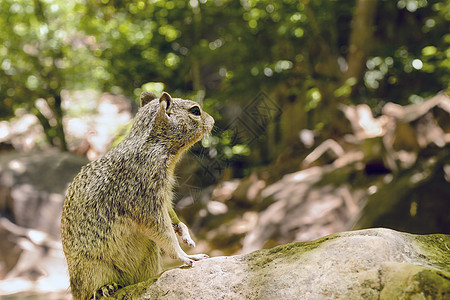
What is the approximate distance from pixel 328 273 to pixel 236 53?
4.86 metres

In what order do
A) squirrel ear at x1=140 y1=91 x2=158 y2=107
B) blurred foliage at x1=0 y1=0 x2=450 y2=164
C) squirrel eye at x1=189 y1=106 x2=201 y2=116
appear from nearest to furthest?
squirrel eye at x1=189 y1=106 x2=201 y2=116 → squirrel ear at x1=140 y1=91 x2=158 y2=107 → blurred foliage at x1=0 y1=0 x2=450 y2=164

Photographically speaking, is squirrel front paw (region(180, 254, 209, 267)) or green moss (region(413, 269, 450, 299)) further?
squirrel front paw (region(180, 254, 209, 267))

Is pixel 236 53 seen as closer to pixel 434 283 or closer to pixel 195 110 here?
pixel 195 110

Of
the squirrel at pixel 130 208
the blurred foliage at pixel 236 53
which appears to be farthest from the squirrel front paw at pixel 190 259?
the blurred foliage at pixel 236 53

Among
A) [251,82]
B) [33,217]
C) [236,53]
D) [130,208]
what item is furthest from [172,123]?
[33,217]

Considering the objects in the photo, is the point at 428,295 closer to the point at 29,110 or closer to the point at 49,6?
the point at 49,6

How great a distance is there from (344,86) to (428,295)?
230 inches

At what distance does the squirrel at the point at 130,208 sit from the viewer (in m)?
2.22

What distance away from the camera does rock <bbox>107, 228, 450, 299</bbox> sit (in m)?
1.57

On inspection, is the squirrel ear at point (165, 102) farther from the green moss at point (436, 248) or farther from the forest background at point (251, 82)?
the forest background at point (251, 82)

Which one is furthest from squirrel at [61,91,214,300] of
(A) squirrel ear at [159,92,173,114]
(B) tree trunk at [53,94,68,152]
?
(B) tree trunk at [53,94,68,152]

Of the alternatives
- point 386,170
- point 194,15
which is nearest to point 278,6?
point 194,15

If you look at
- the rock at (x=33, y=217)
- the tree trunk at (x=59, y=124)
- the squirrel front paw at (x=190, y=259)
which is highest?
the squirrel front paw at (x=190, y=259)

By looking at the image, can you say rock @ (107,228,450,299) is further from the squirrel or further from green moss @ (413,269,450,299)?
the squirrel
